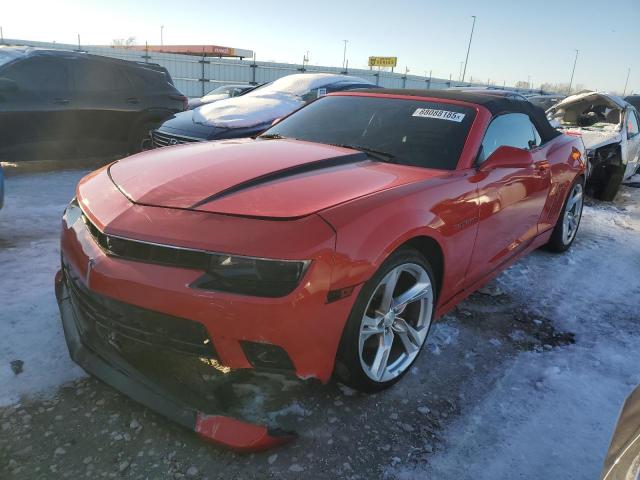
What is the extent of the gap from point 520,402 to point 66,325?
7.30 feet

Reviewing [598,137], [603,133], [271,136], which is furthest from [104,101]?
[603,133]

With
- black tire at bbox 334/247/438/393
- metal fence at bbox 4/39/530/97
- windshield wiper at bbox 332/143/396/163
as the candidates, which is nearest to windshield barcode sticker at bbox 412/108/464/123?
windshield wiper at bbox 332/143/396/163

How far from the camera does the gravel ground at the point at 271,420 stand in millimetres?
1847

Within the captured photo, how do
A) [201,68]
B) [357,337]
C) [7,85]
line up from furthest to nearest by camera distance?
[201,68] → [7,85] → [357,337]

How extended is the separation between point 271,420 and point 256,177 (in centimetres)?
110

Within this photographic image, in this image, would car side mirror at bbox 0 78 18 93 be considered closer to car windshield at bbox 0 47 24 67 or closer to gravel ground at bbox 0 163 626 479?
car windshield at bbox 0 47 24 67

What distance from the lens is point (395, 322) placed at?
242cm

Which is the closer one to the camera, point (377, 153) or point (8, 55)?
point (377, 153)

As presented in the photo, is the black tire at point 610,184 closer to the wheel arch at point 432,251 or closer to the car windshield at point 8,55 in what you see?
the wheel arch at point 432,251

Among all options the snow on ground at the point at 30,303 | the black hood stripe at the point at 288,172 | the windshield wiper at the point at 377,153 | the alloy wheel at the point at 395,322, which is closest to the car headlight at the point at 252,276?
the black hood stripe at the point at 288,172

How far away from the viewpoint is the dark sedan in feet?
18.1

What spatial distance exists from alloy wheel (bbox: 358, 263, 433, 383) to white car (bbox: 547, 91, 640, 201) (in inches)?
205

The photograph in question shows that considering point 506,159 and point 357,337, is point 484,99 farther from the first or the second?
point 357,337

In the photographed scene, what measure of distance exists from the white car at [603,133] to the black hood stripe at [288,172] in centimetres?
501
